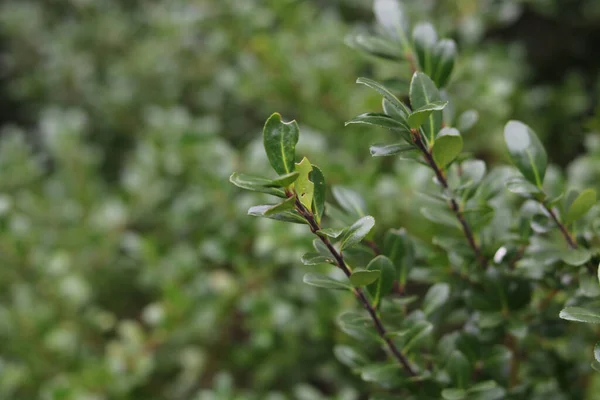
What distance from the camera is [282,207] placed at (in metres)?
0.49

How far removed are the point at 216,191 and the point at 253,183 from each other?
2.45 feet

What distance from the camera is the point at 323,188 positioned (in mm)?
562

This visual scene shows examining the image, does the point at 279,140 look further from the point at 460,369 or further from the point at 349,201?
the point at 460,369

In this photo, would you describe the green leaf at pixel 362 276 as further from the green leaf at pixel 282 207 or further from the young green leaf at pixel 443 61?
the young green leaf at pixel 443 61

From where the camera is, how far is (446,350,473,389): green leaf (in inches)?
26.1

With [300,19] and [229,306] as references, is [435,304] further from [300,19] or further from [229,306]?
[300,19]

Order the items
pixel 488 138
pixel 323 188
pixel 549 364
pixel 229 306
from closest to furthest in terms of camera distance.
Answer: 1. pixel 323 188
2. pixel 549 364
3. pixel 229 306
4. pixel 488 138

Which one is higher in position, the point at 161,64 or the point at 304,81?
the point at 161,64

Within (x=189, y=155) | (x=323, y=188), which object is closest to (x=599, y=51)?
(x=189, y=155)

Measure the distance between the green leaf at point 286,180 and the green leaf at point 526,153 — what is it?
0.28m

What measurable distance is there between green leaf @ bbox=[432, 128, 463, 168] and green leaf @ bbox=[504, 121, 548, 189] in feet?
0.31

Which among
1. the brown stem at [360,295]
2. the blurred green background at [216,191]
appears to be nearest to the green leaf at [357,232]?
the brown stem at [360,295]

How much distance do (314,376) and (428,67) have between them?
88cm

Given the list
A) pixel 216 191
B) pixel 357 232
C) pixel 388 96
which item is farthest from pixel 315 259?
pixel 216 191
